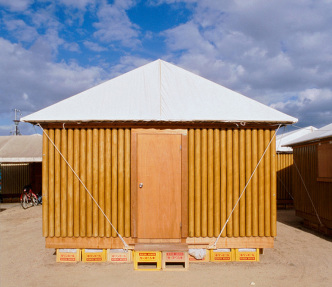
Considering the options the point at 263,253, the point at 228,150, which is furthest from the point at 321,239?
the point at 228,150

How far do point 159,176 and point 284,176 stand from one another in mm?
9575

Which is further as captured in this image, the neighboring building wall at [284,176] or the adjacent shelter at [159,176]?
the neighboring building wall at [284,176]

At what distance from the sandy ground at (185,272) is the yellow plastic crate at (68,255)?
0.12 m

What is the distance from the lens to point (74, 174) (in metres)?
5.96

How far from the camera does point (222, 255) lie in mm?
5926

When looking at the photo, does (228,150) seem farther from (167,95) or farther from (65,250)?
(65,250)

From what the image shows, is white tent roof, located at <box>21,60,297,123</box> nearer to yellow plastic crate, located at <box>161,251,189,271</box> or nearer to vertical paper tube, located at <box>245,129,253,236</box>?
vertical paper tube, located at <box>245,129,253,236</box>

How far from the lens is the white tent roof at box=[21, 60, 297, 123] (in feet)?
19.0

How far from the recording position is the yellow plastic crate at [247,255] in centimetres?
594

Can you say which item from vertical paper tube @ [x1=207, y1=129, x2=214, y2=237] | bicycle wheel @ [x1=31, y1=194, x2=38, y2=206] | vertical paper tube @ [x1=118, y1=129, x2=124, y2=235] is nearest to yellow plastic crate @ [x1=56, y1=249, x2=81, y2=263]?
vertical paper tube @ [x1=118, y1=129, x2=124, y2=235]

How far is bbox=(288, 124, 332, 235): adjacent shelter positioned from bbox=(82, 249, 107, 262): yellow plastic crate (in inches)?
253

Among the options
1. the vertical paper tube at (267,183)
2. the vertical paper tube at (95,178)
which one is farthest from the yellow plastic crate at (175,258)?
the vertical paper tube at (267,183)

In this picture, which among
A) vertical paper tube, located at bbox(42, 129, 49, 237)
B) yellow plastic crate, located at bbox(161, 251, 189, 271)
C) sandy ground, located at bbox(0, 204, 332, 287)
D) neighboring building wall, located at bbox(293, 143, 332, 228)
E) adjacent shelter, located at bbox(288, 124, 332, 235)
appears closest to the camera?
sandy ground, located at bbox(0, 204, 332, 287)

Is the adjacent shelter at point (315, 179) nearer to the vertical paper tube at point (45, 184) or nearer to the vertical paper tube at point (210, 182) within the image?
the vertical paper tube at point (210, 182)
